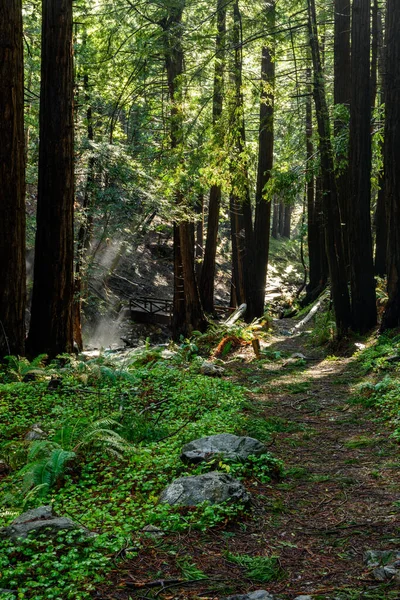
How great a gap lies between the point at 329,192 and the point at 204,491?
10389mm

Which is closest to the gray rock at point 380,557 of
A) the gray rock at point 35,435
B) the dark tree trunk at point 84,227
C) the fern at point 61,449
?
the fern at point 61,449

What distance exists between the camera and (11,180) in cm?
864

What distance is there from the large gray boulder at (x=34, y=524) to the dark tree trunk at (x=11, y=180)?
520cm

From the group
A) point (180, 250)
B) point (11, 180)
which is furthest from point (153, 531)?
point (180, 250)

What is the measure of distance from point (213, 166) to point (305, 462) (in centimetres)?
997

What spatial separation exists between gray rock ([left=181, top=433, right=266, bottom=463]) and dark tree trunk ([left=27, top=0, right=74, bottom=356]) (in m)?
4.73

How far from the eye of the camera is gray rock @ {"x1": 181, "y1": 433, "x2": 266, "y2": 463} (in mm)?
5164

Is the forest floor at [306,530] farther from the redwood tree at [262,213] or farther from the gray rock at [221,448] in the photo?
the redwood tree at [262,213]

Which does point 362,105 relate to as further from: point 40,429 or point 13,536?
point 13,536

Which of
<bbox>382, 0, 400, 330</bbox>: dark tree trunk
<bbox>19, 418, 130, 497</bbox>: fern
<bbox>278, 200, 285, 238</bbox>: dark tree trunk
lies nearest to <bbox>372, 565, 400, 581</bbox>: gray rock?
<bbox>19, 418, 130, 497</bbox>: fern

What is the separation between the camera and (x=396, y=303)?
38.1 feet

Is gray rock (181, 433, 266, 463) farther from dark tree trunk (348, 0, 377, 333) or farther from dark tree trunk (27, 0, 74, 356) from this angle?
dark tree trunk (348, 0, 377, 333)

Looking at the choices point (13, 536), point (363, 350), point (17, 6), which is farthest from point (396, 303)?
point (13, 536)

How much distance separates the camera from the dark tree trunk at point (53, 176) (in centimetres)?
934
